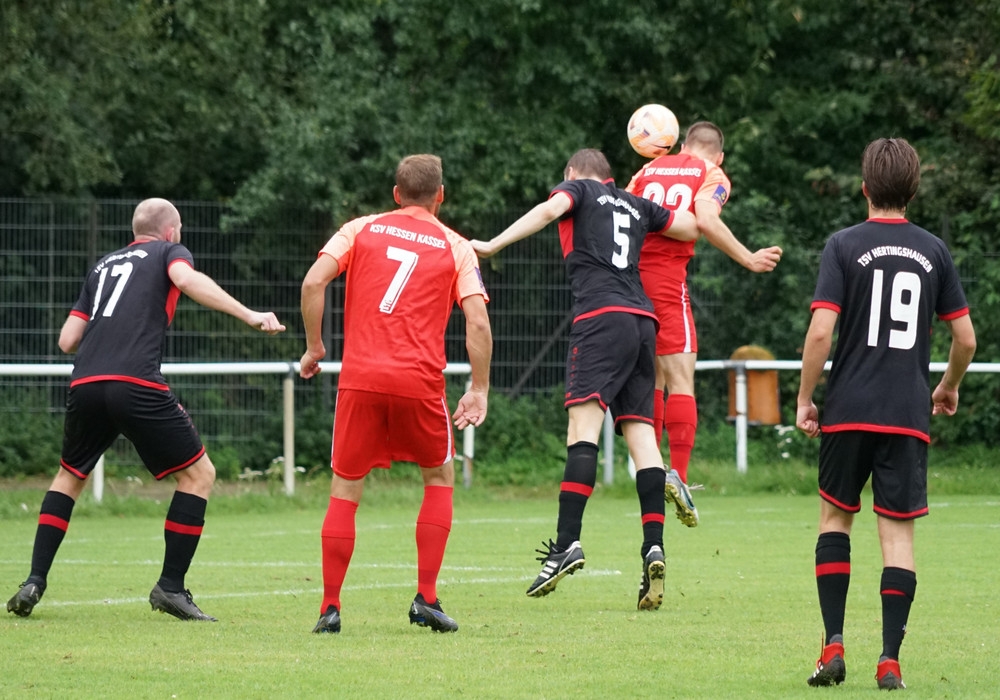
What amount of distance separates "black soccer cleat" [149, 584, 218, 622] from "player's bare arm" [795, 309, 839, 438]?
9.93ft

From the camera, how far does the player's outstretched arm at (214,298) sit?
6.95 m

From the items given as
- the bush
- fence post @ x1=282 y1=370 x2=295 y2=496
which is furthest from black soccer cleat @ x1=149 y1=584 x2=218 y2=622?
the bush

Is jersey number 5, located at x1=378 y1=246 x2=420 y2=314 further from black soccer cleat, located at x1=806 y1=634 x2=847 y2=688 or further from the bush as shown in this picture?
the bush

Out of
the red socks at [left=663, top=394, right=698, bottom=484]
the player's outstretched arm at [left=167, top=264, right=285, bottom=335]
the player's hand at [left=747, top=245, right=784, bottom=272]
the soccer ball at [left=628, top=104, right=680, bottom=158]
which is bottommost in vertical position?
the red socks at [left=663, top=394, right=698, bottom=484]

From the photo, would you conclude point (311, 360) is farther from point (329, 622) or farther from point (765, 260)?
point (765, 260)

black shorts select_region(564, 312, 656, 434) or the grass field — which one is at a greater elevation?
black shorts select_region(564, 312, 656, 434)

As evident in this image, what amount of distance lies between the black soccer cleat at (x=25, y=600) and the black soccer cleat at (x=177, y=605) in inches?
20.4

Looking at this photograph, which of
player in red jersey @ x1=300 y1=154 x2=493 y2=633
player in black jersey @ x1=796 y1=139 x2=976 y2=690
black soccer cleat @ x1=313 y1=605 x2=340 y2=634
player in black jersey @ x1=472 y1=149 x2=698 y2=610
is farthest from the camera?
player in black jersey @ x1=472 y1=149 x2=698 y2=610

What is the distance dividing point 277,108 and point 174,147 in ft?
5.11

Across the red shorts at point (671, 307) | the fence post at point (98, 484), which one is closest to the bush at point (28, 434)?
the fence post at point (98, 484)

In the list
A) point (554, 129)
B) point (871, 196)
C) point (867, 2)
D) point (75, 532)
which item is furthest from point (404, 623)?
point (867, 2)

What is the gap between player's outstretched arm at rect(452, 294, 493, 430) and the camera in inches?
272

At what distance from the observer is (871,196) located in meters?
5.66

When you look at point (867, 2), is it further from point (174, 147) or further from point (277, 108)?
point (174, 147)
